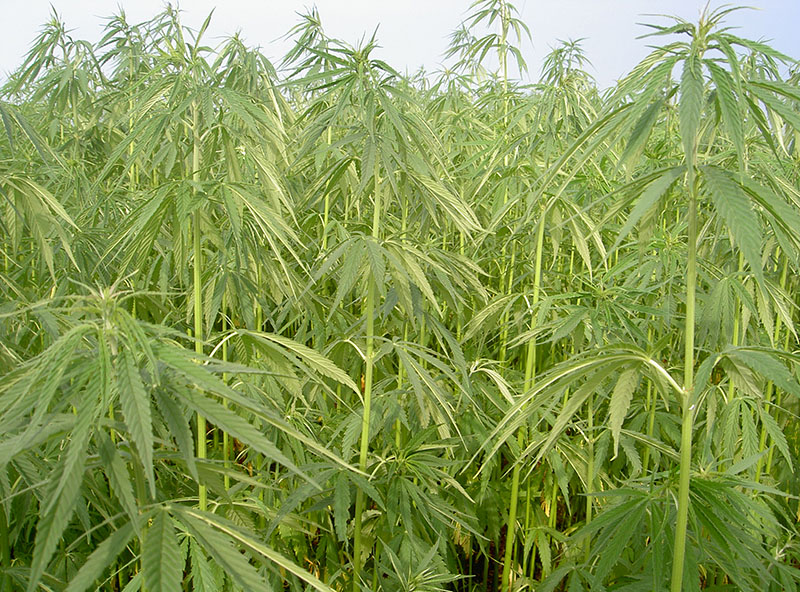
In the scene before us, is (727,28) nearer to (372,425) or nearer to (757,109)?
(757,109)

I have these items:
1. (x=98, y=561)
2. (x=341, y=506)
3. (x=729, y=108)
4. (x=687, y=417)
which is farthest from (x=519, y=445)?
(x=98, y=561)

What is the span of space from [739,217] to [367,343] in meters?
1.12

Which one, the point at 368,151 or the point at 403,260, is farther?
the point at 403,260

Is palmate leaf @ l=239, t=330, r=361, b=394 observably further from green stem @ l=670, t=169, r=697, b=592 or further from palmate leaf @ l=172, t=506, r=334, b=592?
green stem @ l=670, t=169, r=697, b=592

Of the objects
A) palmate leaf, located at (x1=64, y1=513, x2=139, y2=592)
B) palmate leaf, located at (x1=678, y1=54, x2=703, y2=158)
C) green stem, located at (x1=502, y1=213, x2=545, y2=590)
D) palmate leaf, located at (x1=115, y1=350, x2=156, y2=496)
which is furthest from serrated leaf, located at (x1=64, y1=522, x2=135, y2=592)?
green stem, located at (x1=502, y1=213, x2=545, y2=590)

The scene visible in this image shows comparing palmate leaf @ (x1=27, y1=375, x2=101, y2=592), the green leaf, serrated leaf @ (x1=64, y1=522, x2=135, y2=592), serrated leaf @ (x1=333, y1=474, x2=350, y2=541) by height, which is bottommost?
serrated leaf @ (x1=333, y1=474, x2=350, y2=541)

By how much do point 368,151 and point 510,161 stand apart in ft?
4.17

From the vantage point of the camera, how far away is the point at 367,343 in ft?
6.06

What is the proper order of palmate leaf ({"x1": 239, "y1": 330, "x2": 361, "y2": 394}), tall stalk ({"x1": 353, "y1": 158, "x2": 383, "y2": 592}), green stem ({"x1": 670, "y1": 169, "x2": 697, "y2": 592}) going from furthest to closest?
1. tall stalk ({"x1": 353, "y1": 158, "x2": 383, "y2": 592})
2. palmate leaf ({"x1": 239, "y1": 330, "x2": 361, "y2": 394})
3. green stem ({"x1": 670, "y1": 169, "x2": 697, "y2": 592})

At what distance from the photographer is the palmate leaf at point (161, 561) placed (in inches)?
31.1

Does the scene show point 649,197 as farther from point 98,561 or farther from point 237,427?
point 98,561

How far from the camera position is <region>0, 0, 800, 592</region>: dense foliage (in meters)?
0.90

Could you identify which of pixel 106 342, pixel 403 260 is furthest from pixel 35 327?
Answer: pixel 106 342

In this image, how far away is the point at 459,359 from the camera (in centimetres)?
183
